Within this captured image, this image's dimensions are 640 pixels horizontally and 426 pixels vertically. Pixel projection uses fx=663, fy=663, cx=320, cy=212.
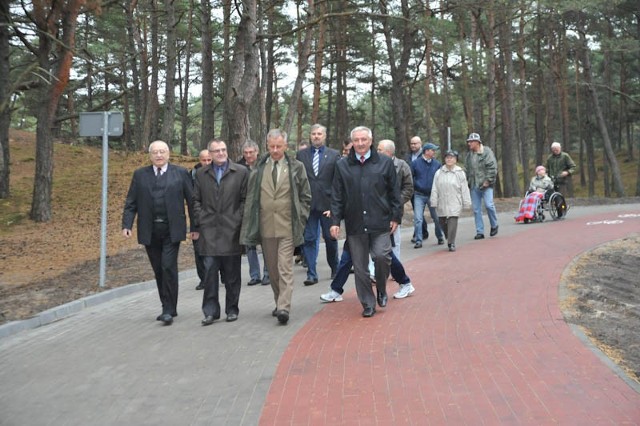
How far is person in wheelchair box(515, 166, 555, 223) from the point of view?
16.1 meters

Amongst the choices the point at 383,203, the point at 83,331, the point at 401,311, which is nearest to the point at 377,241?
the point at 383,203

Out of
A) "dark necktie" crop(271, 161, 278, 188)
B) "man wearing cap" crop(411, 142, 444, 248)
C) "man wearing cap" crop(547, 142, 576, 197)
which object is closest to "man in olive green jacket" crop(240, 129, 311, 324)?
"dark necktie" crop(271, 161, 278, 188)

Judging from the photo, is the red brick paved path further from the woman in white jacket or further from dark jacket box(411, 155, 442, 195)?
dark jacket box(411, 155, 442, 195)

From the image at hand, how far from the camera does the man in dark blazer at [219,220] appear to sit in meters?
7.45

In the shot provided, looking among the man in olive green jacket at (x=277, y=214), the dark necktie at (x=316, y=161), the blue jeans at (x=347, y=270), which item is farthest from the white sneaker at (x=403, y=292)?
the dark necktie at (x=316, y=161)

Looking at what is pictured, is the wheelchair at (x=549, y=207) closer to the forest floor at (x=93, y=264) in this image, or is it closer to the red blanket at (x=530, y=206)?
the red blanket at (x=530, y=206)

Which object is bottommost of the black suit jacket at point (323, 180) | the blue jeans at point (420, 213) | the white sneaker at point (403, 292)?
the white sneaker at point (403, 292)

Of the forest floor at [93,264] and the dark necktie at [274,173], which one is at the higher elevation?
the dark necktie at [274,173]

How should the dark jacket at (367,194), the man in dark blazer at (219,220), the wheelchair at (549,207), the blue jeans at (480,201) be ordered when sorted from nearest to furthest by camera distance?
the dark jacket at (367,194) < the man in dark blazer at (219,220) < the blue jeans at (480,201) < the wheelchair at (549,207)

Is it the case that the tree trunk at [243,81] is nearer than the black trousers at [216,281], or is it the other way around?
the black trousers at [216,281]

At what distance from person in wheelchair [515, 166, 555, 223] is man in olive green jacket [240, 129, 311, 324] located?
1012 cm

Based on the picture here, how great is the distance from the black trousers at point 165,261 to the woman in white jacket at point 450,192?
5834 millimetres

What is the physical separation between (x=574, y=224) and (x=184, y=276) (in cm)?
947

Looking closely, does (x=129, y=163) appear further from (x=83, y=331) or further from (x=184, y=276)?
(x=83, y=331)
